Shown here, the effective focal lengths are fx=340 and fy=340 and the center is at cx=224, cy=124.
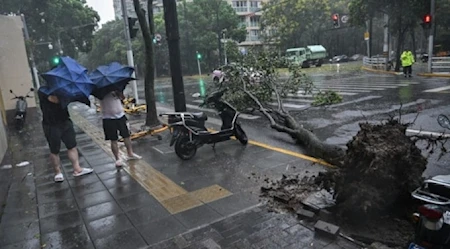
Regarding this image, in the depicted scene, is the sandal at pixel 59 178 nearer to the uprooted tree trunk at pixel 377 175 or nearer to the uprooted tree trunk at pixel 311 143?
the uprooted tree trunk at pixel 311 143

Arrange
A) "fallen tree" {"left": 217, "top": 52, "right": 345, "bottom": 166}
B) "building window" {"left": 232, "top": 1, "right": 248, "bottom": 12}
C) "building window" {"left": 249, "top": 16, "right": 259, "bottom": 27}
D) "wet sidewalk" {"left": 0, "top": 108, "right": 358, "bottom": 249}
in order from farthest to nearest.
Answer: "building window" {"left": 249, "top": 16, "right": 259, "bottom": 27} → "building window" {"left": 232, "top": 1, "right": 248, "bottom": 12} → "fallen tree" {"left": 217, "top": 52, "right": 345, "bottom": 166} → "wet sidewalk" {"left": 0, "top": 108, "right": 358, "bottom": 249}

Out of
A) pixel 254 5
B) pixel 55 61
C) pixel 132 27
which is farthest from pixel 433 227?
pixel 254 5

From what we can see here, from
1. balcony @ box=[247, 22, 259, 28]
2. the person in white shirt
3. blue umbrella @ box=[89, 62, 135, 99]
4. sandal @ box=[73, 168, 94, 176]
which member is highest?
balcony @ box=[247, 22, 259, 28]

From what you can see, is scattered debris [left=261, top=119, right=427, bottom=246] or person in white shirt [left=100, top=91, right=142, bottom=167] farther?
person in white shirt [left=100, top=91, right=142, bottom=167]

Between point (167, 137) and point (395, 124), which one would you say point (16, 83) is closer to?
point (167, 137)

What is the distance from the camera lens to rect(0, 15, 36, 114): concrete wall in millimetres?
13820

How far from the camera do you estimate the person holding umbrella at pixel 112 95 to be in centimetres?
600

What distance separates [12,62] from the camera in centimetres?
1422

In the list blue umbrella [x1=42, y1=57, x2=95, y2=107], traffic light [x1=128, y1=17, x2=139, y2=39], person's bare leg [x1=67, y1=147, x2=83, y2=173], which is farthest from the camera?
traffic light [x1=128, y1=17, x2=139, y2=39]

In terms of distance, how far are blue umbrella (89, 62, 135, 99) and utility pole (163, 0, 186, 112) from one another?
5.51 ft

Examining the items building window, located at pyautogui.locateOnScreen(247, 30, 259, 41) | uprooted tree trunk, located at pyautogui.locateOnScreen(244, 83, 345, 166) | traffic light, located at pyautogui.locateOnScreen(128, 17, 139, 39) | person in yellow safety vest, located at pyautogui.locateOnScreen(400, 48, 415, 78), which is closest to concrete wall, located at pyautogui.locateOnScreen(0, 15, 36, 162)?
traffic light, located at pyautogui.locateOnScreen(128, 17, 139, 39)

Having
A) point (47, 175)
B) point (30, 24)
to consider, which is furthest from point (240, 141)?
point (30, 24)

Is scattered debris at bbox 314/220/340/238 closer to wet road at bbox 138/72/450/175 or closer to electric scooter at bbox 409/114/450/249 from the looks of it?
electric scooter at bbox 409/114/450/249

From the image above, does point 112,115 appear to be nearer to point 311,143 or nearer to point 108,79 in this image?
point 108,79
